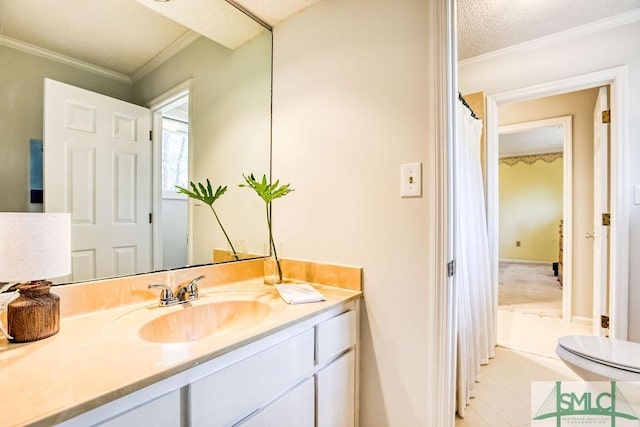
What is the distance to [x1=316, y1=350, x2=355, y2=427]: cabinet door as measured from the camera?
41.8 inches

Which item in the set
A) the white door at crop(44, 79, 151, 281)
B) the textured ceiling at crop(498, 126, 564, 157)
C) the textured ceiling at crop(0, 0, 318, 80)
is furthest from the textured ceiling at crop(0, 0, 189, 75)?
the textured ceiling at crop(498, 126, 564, 157)

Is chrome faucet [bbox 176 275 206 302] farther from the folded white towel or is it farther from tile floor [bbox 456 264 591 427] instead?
tile floor [bbox 456 264 591 427]

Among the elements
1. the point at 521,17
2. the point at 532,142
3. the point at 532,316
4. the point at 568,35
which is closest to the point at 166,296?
the point at 521,17

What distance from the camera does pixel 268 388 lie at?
0.87 m

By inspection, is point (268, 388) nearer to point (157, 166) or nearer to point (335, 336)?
point (335, 336)

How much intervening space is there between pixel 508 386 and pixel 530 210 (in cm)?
532

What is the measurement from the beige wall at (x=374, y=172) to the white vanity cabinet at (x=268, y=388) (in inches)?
6.2

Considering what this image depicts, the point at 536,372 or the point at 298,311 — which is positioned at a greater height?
the point at 298,311

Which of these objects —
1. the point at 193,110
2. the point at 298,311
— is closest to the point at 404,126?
the point at 298,311

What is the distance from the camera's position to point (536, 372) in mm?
2002

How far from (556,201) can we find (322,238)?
6.34 metres

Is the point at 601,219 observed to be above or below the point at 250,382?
above

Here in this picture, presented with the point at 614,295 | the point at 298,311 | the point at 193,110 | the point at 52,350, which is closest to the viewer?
the point at 52,350

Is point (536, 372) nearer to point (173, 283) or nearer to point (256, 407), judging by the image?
point (256, 407)
